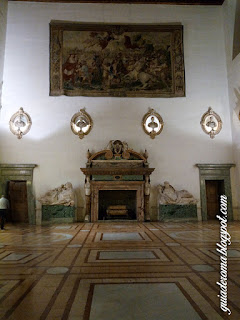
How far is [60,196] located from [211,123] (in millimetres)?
7966


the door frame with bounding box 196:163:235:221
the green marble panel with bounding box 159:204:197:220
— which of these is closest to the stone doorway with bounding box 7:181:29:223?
the green marble panel with bounding box 159:204:197:220

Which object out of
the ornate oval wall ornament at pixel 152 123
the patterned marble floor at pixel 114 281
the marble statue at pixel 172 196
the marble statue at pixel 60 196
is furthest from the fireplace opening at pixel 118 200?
the patterned marble floor at pixel 114 281

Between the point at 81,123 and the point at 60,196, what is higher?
the point at 81,123

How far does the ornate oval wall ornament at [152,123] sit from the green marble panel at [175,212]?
342cm

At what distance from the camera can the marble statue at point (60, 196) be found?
11.6 m

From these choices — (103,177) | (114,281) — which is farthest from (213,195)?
(114,281)

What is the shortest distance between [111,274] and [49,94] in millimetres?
10752

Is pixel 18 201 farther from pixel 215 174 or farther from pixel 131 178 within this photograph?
pixel 215 174

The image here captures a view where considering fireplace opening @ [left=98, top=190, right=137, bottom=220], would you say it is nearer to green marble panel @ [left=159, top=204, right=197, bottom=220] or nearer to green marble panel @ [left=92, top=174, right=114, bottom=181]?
green marble panel @ [left=92, top=174, right=114, bottom=181]

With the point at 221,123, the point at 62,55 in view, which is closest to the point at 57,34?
the point at 62,55

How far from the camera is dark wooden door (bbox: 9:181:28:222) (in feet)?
41.0

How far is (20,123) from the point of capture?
12.5m

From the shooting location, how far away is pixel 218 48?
1359cm

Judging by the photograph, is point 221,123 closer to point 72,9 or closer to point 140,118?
point 140,118
